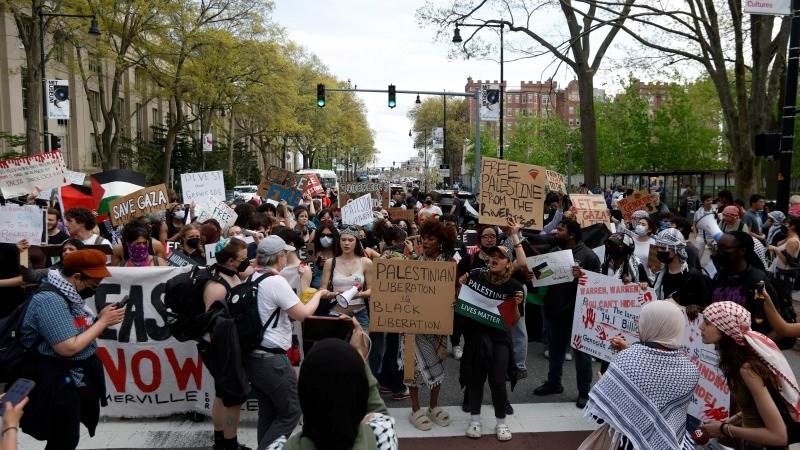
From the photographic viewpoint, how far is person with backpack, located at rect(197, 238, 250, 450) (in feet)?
14.3

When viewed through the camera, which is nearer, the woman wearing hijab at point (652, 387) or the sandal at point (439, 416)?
the woman wearing hijab at point (652, 387)

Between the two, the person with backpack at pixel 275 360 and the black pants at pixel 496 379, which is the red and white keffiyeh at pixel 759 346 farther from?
the person with backpack at pixel 275 360

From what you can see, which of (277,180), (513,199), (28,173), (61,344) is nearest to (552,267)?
(513,199)

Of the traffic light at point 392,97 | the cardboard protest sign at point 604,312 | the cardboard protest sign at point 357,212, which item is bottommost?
the cardboard protest sign at point 604,312

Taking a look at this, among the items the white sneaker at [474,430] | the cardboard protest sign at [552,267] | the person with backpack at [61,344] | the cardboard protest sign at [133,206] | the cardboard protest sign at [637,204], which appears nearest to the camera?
the person with backpack at [61,344]

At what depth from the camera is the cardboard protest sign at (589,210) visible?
1005cm

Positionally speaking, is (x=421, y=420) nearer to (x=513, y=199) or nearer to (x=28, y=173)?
(x=513, y=199)

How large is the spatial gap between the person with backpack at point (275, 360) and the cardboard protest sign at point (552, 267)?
287cm

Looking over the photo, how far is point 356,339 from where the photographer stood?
337 centimetres

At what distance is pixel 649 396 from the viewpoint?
3.18 meters

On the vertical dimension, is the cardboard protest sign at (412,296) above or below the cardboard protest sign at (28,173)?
below

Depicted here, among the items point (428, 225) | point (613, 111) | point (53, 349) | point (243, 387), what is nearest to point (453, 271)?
point (428, 225)

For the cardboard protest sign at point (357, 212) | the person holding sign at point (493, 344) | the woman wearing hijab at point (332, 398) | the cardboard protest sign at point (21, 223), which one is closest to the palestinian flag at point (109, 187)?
the cardboard protest sign at point (21, 223)

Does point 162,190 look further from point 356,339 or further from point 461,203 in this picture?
point 461,203
